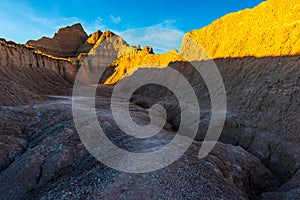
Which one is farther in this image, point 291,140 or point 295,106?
point 295,106

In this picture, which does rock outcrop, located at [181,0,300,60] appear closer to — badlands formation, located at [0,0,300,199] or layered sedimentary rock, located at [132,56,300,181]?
badlands formation, located at [0,0,300,199]

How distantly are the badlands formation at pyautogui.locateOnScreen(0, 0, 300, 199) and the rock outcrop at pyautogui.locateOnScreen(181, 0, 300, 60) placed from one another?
0.29 ft

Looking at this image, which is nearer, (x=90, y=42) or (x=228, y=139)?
(x=228, y=139)

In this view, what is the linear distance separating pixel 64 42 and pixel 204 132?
240 feet

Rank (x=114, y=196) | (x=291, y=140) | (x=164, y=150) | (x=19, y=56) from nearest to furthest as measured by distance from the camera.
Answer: (x=114, y=196) → (x=164, y=150) → (x=291, y=140) → (x=19, y=56)

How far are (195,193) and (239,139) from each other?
722 cm

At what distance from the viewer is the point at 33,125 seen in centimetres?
1028

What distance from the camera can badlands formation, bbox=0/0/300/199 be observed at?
17.2 feet

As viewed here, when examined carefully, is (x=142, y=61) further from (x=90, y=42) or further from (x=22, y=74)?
(x=90, y=42)

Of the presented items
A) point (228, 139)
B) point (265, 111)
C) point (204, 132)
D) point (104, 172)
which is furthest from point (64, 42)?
point (104, 172)

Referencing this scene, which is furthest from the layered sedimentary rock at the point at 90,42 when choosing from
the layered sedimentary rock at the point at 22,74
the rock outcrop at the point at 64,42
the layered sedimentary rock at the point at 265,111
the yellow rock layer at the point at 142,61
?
the layered sedimentary rock at the point at 265,111

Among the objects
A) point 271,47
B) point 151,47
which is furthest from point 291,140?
point 151,47

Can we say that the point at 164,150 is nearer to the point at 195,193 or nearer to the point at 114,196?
the point at 195,193

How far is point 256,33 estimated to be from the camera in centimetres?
1645
